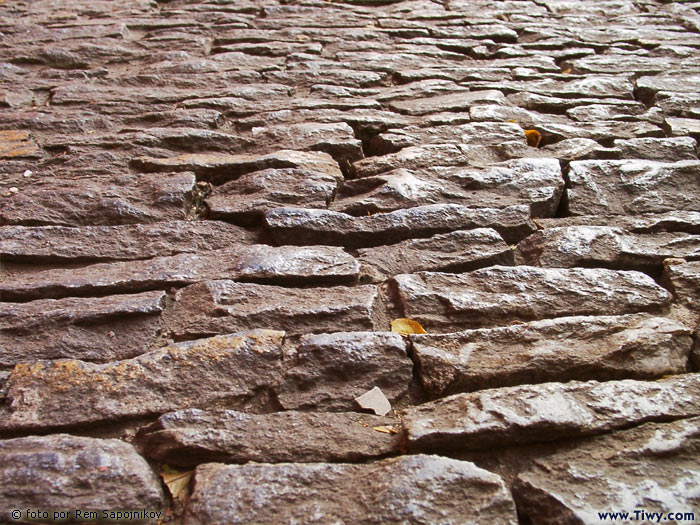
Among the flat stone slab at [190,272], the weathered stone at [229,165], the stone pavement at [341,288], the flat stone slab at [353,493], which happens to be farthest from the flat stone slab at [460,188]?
the flat stone slab at [353,493]

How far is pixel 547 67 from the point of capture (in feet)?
8.87

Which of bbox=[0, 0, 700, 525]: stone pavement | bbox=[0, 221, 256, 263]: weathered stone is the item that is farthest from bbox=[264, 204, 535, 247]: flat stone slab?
bbox=[0, 221, 256, 263]: weathered stone

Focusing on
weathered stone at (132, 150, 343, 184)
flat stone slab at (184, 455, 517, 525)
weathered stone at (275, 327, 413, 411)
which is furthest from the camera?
weathered stone at (132, 150, 343, 184)

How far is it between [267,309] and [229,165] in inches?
26.6

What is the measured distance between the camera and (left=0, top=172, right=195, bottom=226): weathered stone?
1.64 metres

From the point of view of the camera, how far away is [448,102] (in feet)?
7.55

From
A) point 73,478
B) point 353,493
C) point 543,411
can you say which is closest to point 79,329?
point 73,478

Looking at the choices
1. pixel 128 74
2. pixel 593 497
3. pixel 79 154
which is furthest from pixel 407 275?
pixel 128 74

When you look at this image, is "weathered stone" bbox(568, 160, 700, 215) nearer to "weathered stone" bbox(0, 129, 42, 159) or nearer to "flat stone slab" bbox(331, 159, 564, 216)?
"flat stone slab" bbox(331, 159, 564, 216)

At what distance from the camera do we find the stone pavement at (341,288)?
1.07 meters

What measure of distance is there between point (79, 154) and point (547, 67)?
6.90 feet

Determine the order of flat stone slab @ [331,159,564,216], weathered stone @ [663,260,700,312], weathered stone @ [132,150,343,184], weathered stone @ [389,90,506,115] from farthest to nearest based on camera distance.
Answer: weathered stone @ [389,90,506,115], weathered stone @ [132,150,343,184], flat stone slab @ [331,159,564,216], weathered stone @ [663,260,700,312]

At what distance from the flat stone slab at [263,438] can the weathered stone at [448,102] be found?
1429 millimetres

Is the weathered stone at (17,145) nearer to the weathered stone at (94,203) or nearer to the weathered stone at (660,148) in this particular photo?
the weathered stone at (94,203)
